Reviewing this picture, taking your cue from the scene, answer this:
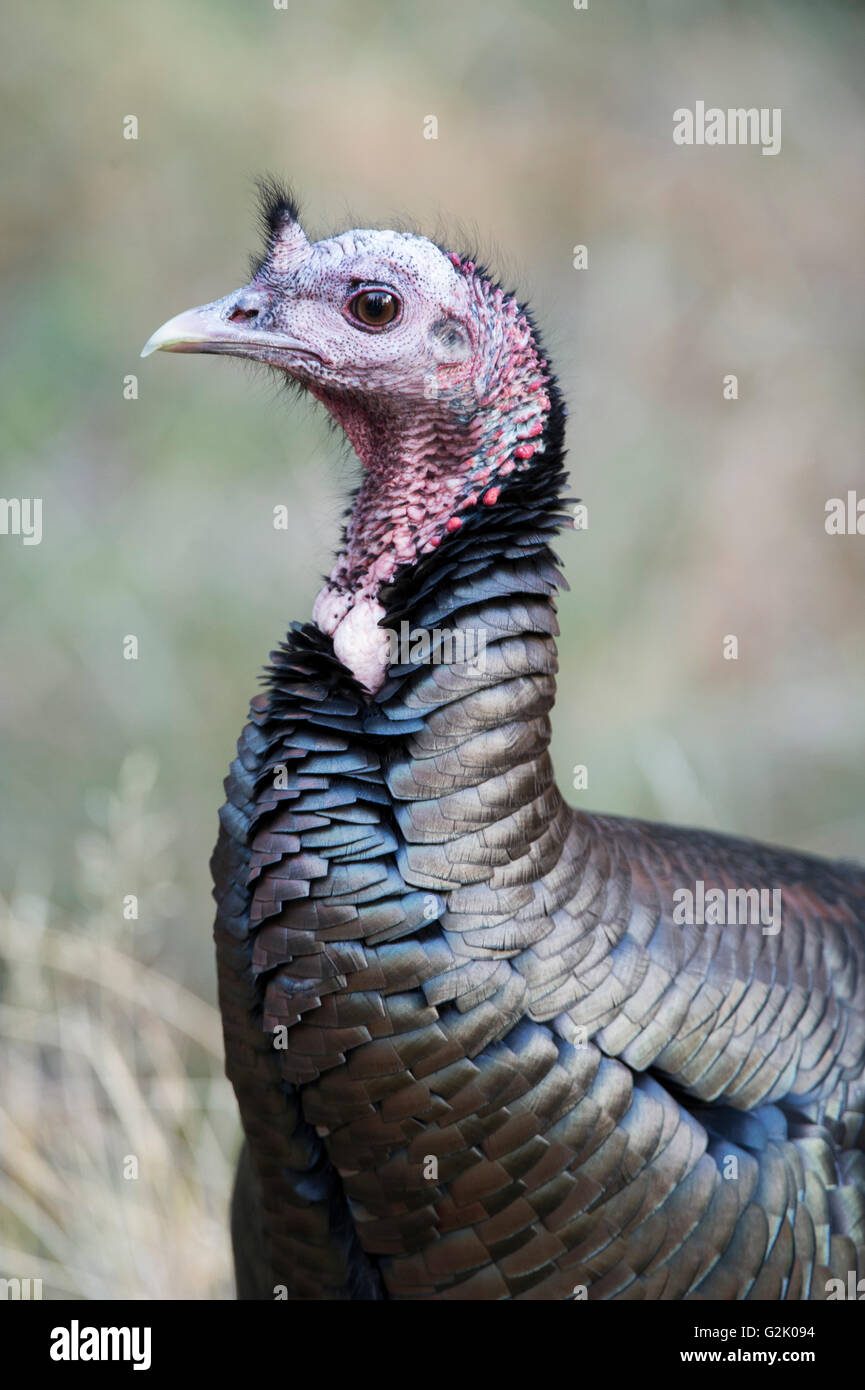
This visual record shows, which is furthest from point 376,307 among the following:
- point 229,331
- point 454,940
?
point 454,940

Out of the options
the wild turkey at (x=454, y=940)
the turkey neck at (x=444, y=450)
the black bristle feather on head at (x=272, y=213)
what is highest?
the black bristle feather on head at (x=272, y=213)

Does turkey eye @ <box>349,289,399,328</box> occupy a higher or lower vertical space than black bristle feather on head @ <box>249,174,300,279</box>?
lower

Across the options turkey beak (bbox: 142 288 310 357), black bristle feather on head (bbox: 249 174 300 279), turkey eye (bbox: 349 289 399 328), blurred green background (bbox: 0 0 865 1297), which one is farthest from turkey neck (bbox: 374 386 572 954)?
blurred green background (bbox: 0 0 865 1297)

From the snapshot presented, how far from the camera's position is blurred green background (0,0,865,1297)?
Result: 4590 millimetres

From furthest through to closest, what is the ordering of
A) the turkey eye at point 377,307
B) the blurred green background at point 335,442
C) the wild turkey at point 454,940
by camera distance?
the blurred green background at point 335,442 → the turkey eye at point 377,307 → the wild turkey at point 454,940

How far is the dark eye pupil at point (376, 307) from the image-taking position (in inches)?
79.9

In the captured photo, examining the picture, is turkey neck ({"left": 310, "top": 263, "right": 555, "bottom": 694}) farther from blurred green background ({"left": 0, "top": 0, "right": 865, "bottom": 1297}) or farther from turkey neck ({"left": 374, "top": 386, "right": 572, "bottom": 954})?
blurred green background ({"left": 0, "top": 0, "right": 865, "bottom": 1297})

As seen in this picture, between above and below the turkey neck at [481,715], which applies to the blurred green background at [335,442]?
above

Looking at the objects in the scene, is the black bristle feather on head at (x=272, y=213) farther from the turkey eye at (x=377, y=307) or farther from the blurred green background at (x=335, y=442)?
the blurred green background at (x=335, y=442)

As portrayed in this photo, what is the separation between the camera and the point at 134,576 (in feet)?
15.3

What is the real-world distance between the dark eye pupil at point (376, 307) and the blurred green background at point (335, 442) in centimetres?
218

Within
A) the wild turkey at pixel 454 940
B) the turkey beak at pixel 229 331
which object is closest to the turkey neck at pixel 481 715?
the wild turkey at pixel 454 940
